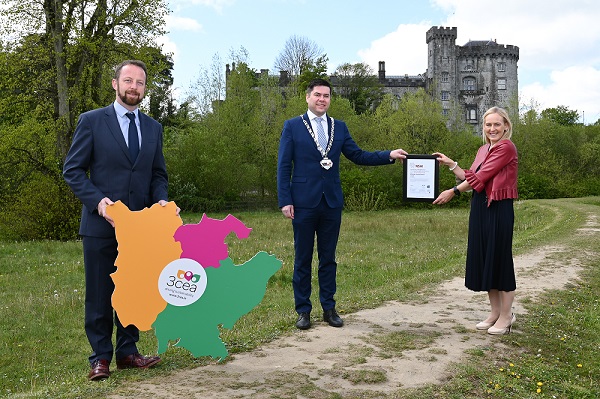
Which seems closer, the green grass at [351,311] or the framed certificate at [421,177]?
the green grass at [351,311]

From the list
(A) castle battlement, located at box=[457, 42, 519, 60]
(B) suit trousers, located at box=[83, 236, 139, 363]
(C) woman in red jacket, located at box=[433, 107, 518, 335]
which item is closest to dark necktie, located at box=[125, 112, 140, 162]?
(B) suit trousers, located at box=[83, 236, 139, 363]

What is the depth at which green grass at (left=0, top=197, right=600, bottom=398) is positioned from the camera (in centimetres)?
567

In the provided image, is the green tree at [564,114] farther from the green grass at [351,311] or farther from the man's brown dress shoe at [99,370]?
the man's brown dress shoe at [99,370]

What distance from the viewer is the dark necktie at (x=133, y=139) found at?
18.6ft

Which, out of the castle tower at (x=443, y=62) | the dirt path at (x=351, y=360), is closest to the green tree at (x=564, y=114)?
the castle tower at (x=443, y=62)

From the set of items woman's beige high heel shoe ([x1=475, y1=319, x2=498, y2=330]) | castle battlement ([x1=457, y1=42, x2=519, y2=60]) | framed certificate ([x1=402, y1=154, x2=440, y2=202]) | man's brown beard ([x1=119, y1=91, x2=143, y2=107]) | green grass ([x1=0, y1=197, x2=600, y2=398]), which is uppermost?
castle battlement ([x1=457, y1=42, x2=519, y2=60])

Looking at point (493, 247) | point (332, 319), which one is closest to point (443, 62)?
point (493, 247)

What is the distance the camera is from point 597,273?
11.5 metres

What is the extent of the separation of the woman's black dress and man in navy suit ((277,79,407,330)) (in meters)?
1.19

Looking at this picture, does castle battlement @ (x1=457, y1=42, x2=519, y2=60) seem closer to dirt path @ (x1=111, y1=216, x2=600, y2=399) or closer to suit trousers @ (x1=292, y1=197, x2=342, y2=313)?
dirt path @ (x1=111, y1=216, x2=600, y2=399)

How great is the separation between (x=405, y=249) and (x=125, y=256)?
13.4 metres

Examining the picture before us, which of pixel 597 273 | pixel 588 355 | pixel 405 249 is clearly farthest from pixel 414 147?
pixel 588 355

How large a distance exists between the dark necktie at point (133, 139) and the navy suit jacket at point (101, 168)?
1.9 inches

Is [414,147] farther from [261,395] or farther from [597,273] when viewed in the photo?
[261,395]
